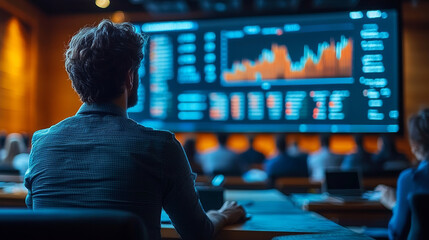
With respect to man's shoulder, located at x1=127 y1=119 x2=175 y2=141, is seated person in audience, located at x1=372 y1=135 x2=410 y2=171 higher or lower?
lower

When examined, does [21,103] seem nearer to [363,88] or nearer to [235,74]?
[235,74]

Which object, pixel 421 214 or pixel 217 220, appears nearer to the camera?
pixel 217 220

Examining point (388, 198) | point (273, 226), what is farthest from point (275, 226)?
point (388, 198)

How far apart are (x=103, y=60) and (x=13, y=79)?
6.97 m

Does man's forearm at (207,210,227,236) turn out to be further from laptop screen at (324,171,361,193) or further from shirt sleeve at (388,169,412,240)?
laptop screen at (324,171,361,193)

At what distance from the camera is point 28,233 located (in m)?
0.70

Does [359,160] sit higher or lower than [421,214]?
lower

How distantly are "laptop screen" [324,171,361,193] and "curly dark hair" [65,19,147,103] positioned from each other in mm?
1819

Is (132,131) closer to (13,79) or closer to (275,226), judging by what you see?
(275,226)

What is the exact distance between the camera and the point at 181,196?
1156mm

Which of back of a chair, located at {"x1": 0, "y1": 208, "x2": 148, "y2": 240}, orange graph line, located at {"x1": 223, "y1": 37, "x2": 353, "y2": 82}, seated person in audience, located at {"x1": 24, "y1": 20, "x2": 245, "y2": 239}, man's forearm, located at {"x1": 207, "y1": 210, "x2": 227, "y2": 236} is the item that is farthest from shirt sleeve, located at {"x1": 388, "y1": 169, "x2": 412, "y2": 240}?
orange graph line, located at {"x1": 223, "y1": 37, "x2": 353, "y2": 82}

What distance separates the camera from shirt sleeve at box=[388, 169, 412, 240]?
183 centimetres

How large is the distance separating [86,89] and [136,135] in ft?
0.77

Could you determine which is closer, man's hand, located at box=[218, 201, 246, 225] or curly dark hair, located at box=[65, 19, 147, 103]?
curly dark hair, located at box=[65, 19, 147, 103]
